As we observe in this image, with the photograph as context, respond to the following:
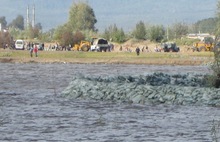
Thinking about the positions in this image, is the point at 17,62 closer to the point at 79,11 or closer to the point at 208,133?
the point at 208,133

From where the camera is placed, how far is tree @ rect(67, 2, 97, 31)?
473ft

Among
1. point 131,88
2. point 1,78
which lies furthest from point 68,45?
point 131,88

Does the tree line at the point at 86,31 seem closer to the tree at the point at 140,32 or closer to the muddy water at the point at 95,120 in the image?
the tree at the point at 140,32

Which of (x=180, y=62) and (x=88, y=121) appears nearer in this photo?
(x=88, y=121)

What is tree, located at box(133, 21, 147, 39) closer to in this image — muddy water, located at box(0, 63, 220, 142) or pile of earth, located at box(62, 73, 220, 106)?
pile of earth, located at box(62, 73, 220, 106)

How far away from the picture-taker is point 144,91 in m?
32.7

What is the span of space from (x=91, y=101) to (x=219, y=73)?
17.7 feet

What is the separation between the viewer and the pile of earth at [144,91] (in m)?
31.5

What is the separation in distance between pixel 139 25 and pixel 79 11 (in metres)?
20.0

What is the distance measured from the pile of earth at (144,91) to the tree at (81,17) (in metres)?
106

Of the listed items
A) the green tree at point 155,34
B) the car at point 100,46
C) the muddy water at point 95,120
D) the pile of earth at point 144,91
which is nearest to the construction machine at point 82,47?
the car at point 100,46

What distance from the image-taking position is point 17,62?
74.6 meters

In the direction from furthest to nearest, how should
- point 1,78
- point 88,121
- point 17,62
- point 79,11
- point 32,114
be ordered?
point 79,11, point 17,62, point 1,78, point 32,114, point 88,121

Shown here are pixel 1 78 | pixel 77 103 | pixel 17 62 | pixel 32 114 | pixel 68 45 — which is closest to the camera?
pixel 32 114
